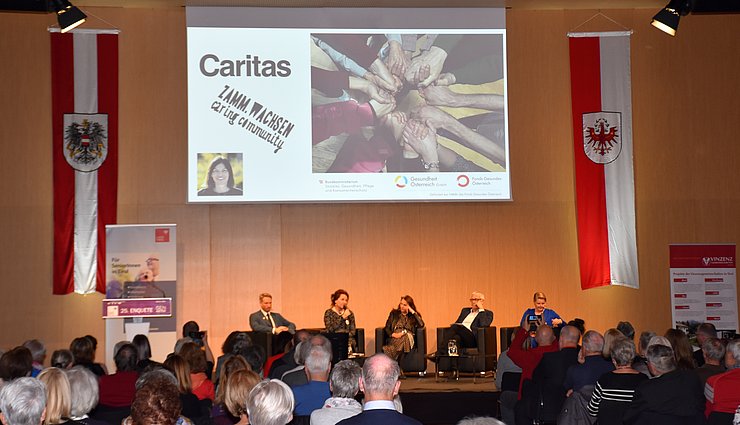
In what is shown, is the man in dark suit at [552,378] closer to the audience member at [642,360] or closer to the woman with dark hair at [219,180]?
the audience member at [642,360]

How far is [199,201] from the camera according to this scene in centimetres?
1154

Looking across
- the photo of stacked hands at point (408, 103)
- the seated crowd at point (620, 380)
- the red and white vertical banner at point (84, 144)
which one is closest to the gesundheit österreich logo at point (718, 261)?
the photo of stacked hands at point (408, 103)

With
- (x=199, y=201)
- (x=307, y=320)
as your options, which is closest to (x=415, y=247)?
(x=307, y=320)

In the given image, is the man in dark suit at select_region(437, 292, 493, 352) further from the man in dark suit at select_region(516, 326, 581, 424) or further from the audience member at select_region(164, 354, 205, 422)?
the audience member at select_region(164, 354, 205, 422)

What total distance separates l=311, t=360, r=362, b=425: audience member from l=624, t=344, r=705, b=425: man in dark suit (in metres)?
1.51

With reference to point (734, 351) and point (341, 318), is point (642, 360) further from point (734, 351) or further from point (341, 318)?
point (341, 318)

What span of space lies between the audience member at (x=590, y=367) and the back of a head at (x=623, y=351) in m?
0.61

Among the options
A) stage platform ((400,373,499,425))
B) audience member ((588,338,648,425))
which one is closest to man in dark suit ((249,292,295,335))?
stage platform ((400,373,499,425))

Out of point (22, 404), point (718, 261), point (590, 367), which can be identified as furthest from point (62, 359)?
point (718, 261)

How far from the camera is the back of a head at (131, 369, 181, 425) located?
3.12 m

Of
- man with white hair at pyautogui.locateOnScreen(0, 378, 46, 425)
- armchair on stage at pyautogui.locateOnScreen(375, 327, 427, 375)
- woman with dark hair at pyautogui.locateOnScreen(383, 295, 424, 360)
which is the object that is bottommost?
armchair on stage at pyautogui.locateOnScreen(375, 327, 427, 375)

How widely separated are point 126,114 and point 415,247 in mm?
4149

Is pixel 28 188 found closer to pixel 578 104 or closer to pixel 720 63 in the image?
pixel 578 104

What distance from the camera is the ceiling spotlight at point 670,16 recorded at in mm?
9844
